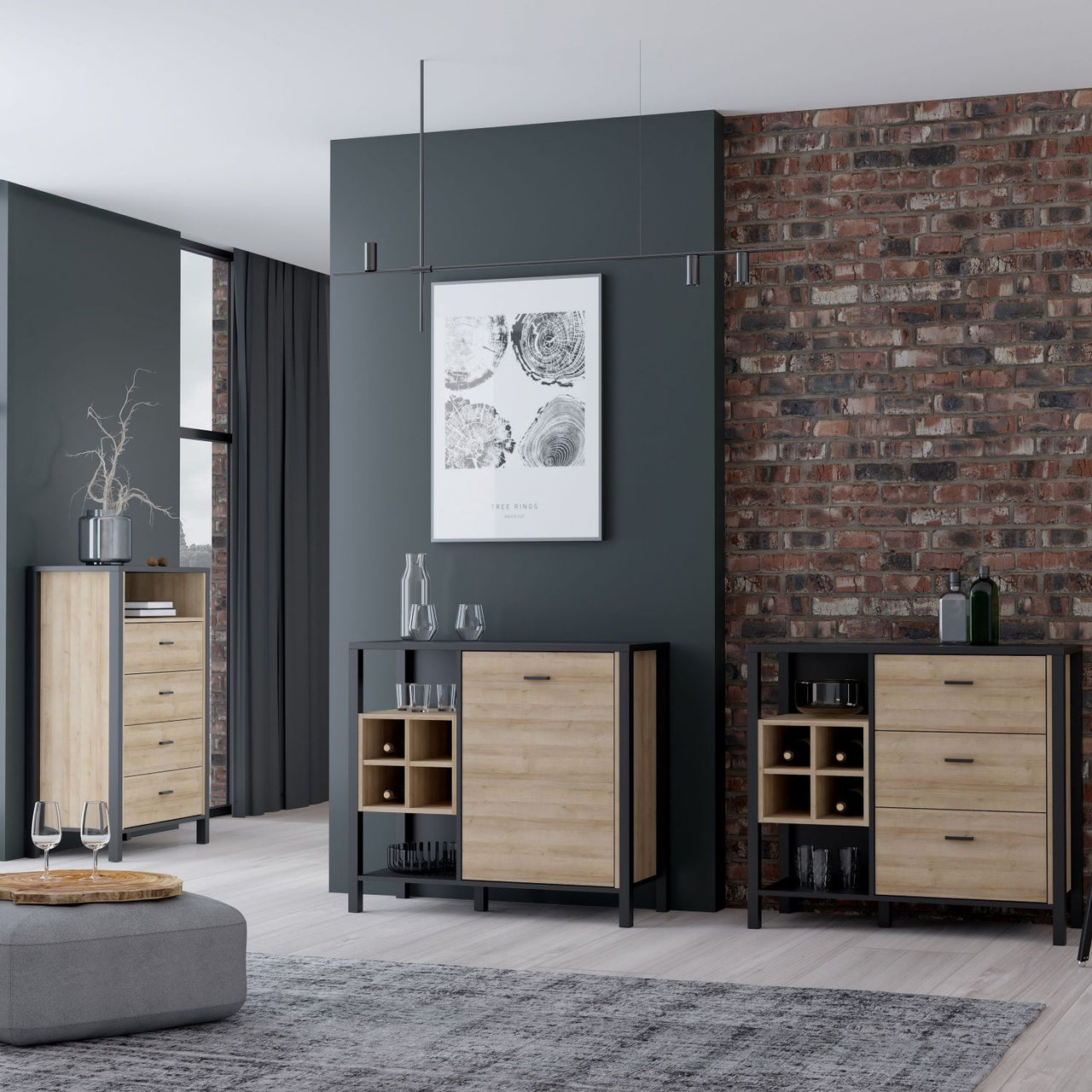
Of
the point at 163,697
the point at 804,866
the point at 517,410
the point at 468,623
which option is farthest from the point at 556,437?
the point at 163,697

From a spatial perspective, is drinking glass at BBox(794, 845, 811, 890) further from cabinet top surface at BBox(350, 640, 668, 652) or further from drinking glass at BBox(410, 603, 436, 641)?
drinking glass at BBox(410, 603, 436, 641)

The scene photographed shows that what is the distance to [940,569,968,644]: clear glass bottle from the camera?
5.07 m

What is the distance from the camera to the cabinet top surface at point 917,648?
482cm

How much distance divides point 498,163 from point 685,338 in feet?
3.11

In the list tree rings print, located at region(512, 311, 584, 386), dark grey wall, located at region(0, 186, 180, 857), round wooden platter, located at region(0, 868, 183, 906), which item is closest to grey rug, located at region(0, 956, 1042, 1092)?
round wooden platter, located at region(0, 868, 183, 906)

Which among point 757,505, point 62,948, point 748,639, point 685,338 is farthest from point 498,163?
point 62,948

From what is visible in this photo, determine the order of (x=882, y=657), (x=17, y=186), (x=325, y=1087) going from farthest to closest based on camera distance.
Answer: (x=17, y=186) < (x=882, y=657) < (x=325, y=1087)

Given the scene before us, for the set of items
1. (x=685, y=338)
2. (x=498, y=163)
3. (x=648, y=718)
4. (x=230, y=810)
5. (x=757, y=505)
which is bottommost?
(x=230, y=810)

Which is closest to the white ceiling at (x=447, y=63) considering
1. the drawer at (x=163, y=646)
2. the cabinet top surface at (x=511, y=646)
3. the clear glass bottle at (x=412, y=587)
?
the clear glass bottle at (x=412, y=587)

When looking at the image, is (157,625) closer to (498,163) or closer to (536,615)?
(536,615)

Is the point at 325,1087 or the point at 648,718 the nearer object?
the point at 325,1087

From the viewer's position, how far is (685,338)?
5488 mm

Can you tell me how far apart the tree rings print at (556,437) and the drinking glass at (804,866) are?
148 cm

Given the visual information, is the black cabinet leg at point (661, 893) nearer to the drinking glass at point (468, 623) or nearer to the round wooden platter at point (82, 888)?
the drinking glass at point (468, 623)
